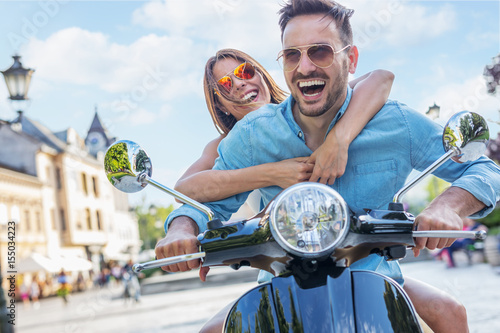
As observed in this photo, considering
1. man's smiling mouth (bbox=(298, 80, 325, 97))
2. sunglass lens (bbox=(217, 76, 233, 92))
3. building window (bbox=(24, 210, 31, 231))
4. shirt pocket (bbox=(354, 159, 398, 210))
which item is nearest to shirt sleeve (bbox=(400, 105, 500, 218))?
shirt pocket (bbox=(354, 159, 398, 210))

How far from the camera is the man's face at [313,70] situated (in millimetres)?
1889

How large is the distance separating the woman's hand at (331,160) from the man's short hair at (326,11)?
346 millimetres

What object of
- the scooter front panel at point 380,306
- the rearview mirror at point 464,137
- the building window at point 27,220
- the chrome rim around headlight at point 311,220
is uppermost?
the building window at point 27,220

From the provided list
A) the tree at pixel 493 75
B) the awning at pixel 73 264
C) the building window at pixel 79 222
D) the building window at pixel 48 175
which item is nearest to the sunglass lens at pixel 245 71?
the tree at pixel 493 75

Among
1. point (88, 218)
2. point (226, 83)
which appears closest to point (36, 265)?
point (88, 218)

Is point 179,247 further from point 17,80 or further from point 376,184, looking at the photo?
point 17,80

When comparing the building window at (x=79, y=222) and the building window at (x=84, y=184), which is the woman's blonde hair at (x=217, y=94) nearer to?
the building window at (x=79, y=222)

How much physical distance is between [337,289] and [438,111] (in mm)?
1203

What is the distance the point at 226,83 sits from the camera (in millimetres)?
3262

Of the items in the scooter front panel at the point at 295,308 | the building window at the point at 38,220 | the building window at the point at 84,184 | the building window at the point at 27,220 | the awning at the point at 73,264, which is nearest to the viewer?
the scooter front panel at the point at 295,308

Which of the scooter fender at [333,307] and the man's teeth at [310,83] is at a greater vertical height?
the man's teeth at [310,83]

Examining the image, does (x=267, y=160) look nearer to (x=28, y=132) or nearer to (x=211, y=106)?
(x=211, y=106)

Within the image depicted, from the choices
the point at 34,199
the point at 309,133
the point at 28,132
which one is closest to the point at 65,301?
the point at 34,199

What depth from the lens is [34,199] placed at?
40.1m
